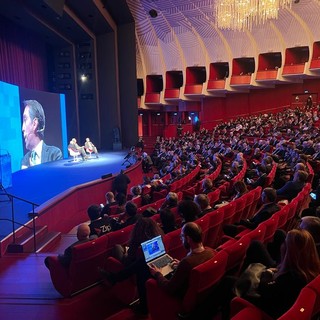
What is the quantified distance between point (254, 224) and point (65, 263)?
183 centimetres

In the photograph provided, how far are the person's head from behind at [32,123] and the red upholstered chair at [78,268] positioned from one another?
923 cm

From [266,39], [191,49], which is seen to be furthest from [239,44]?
[191,49]

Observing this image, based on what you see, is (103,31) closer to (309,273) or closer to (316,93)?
(316,93)

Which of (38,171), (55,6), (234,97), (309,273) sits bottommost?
(38,171)

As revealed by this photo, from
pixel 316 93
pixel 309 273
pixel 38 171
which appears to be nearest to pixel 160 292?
pixel 309 273

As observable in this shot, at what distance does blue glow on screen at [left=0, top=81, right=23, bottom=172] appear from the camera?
9.71 meters

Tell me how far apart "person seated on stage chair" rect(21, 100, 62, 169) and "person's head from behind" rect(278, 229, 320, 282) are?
34.4 ft

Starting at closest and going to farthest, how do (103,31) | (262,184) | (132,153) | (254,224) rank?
(254,224) → (262,184) → (132,153) → (103,31)

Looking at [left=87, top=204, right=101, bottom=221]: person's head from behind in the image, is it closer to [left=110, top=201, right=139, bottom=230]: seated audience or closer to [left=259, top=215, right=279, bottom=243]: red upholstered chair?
[left=110, top=201, right=139, bottom=230]: seated audience

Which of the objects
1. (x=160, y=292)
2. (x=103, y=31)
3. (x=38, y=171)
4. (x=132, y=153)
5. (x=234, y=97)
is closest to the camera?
(x=160, y=292)

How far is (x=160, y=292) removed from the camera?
2.49m

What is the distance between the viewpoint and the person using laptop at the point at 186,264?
237cm

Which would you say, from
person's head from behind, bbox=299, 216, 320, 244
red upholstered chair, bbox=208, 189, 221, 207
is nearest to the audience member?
red upholstered chair, bbox=208, 189, 221, 207

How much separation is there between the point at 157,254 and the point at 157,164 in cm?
1007
